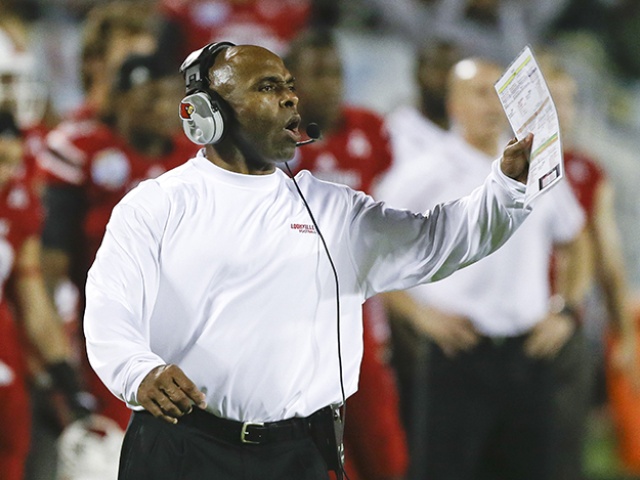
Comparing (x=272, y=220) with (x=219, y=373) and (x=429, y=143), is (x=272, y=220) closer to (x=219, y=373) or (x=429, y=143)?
(x=219, y=373)

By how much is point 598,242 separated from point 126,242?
10.6ft

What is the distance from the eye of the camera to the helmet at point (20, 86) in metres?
4.61

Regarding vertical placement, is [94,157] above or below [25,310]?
above

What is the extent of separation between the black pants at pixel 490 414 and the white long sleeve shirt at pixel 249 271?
2223 mm

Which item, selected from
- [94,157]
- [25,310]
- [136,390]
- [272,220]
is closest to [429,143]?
[94,157]

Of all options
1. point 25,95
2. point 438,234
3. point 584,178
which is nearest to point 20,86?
point 25,95

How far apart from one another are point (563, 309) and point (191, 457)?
280 cm

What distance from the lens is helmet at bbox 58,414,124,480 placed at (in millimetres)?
4156

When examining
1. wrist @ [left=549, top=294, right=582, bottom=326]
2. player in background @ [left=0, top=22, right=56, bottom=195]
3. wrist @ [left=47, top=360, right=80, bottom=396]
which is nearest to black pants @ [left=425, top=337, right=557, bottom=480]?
wrist @ [left=549, top=294, right=582, bottom=326]

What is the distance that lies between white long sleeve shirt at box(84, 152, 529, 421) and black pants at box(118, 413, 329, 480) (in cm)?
7

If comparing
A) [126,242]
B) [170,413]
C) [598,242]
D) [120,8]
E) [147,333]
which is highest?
[120,8]

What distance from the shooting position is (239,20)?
5.31 m

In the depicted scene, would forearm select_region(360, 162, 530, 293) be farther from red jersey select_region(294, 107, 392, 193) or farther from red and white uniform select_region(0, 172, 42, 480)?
red and white uniform select_region(0, 172, 42, 480)

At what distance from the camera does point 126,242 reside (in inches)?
94.4
